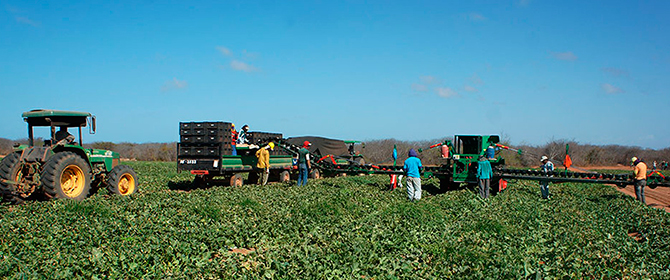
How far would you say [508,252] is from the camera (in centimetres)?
713

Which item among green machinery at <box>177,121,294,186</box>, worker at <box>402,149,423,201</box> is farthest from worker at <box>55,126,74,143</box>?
worker at <box>402,149,423,201</box>

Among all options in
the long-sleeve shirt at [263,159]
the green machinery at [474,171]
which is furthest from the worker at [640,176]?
the long-sleeve shirt at [263,159]

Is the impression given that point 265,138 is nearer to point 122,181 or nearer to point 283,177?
point 283,177

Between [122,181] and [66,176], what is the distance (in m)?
1.97

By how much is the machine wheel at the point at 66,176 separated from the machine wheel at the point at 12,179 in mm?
509

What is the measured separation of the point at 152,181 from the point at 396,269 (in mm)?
16292

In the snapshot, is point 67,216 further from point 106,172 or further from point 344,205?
point 344,205

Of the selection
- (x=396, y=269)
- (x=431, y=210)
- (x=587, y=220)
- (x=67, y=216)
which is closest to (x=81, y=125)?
(x=67, y=216)

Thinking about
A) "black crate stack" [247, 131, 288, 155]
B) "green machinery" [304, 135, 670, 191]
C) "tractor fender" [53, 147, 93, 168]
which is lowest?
"green machinery" [304, 135, 670, 191]

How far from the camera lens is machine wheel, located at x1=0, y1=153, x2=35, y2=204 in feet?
37.3

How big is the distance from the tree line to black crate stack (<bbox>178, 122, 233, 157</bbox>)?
2638 cm

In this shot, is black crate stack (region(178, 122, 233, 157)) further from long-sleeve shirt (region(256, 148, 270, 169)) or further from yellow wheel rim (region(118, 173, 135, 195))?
yellow wheel rim (region(118, 173, 135, 195))

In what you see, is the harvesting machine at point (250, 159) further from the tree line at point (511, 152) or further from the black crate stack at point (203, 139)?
the tree line at point (511, 152)

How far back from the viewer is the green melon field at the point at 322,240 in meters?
6.29
